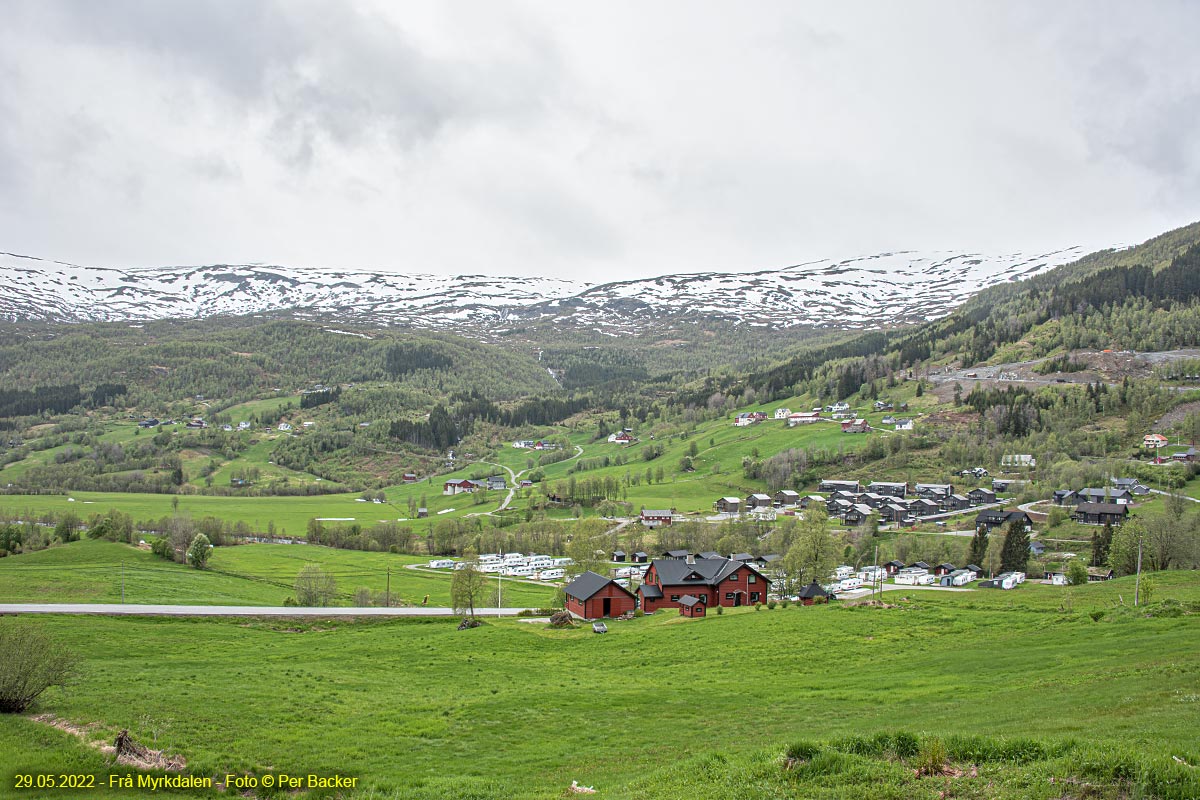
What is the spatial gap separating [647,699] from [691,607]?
3327 centimetres

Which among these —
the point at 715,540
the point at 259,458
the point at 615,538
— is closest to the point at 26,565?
the point at 615,538

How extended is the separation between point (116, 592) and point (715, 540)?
68.7m

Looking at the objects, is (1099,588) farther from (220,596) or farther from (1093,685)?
(220,596)

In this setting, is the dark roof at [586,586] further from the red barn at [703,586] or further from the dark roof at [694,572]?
the dark roof at [694,572]

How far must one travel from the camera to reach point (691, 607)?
58188 millimetres

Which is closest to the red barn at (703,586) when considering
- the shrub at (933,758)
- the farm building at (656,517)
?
the farm building at (656,517)

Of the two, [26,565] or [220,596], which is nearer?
[220,596]

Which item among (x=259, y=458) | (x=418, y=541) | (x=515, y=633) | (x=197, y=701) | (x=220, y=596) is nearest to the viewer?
(x=197, y=701)

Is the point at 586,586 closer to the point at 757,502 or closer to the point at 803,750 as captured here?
the point at 803,750

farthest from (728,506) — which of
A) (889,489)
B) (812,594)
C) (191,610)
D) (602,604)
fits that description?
(191,610)

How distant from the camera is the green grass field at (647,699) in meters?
14.7

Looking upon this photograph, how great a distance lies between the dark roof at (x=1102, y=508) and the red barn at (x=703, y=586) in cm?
5771

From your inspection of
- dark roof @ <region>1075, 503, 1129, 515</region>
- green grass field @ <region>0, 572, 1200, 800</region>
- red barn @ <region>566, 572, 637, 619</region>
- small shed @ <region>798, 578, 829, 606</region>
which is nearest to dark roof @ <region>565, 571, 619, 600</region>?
red barn @ <region>566, 572, 637, 619</region>

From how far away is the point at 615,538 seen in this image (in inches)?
4085
